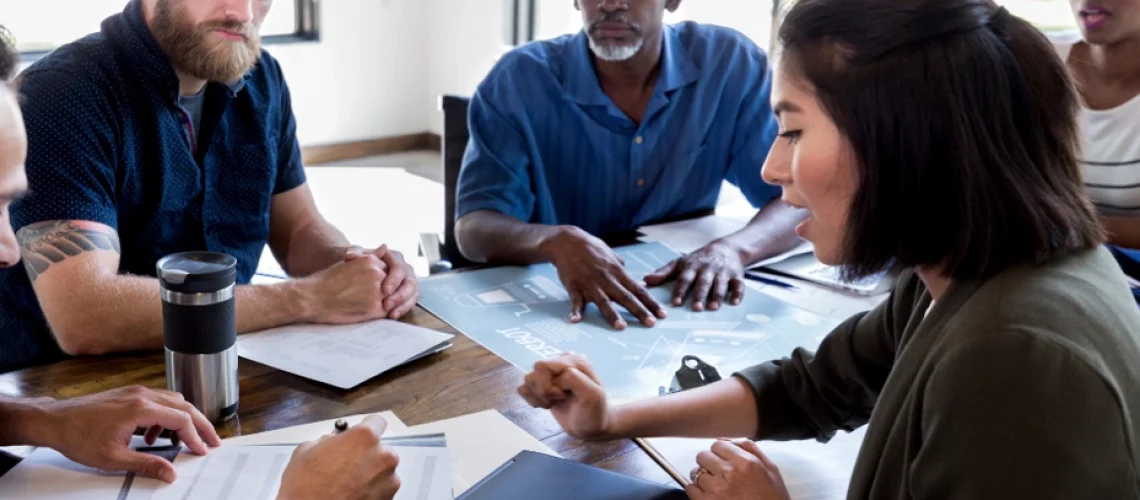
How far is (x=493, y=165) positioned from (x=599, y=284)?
59cm

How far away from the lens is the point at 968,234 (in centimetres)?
87

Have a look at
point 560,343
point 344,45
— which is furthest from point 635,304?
point 344,45

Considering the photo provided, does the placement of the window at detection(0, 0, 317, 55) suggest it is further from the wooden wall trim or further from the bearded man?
the bearded man

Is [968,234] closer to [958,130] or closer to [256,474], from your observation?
[958,130]

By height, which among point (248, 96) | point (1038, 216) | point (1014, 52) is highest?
point (1014, 52)

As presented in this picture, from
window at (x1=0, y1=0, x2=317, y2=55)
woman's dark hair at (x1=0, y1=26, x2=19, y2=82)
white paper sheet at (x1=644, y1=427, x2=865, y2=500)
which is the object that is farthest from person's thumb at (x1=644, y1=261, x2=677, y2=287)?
window at (x1=0, y1=0, x2=317, y2=55)

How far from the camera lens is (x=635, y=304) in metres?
1.62

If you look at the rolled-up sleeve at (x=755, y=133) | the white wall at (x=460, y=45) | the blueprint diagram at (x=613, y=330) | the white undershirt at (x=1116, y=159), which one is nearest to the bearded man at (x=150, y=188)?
the blueprint diagram at (x=613, y=330)

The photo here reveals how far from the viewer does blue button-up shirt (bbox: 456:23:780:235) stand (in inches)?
86.5

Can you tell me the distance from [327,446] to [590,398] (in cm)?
31

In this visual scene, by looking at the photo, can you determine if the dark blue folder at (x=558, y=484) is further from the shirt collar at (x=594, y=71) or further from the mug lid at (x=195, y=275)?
the shirt collar at (x=594, y=71)

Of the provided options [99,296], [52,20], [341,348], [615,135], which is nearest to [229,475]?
[341,348]

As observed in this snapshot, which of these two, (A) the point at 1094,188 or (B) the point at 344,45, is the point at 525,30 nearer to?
(B) the point at 344,45

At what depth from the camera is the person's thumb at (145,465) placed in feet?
3.49
